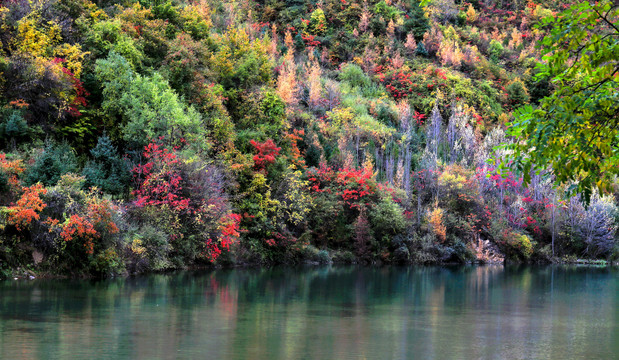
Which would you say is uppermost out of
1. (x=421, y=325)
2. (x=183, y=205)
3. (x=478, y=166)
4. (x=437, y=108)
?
(x=437, y=108)

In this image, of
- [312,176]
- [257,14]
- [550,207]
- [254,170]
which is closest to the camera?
[254,170]

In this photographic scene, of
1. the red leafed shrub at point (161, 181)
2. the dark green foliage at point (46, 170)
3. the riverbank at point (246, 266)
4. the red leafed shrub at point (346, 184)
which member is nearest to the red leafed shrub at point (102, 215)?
the riverbank at point (246, 266)

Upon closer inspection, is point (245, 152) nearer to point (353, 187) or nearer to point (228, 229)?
point (228, 229)

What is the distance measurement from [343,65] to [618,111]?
80382 millimetres

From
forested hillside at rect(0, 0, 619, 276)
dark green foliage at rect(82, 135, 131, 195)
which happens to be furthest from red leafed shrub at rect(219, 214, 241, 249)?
dark green foliage at rect(82, 135, 131, 195)

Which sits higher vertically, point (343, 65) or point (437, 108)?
point (343, 65)

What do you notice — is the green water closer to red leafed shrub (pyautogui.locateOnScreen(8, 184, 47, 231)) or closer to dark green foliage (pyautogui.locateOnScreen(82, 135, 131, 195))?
red leafed shrub (pyautogui.locateOnScreen(8, 184, 47, 231))

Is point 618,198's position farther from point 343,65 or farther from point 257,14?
point 257,14

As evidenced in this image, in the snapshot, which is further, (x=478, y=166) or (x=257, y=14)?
(x=257, y=14)

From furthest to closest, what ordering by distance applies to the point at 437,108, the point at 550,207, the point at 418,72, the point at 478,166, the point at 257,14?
1. the point at 257,14
2. the point at 418,72
3. the point at 437,108
4. the point at 478,166
5. the point at 550,207

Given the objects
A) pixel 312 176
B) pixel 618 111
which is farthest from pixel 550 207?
pixel 618 111

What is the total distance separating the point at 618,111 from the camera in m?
8.99

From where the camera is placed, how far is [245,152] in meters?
48.4

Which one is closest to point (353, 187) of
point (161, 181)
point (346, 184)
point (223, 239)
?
point (346, 184)
